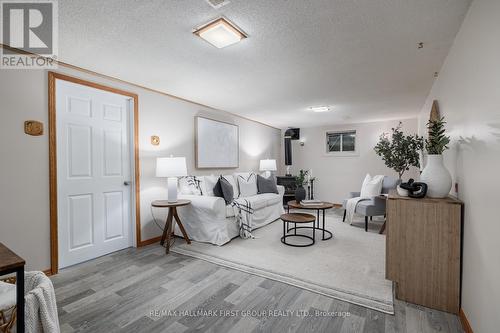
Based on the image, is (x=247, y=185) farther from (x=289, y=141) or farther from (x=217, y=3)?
(x=217, y=3)

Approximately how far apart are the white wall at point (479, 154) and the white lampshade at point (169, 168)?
2964 millimetres

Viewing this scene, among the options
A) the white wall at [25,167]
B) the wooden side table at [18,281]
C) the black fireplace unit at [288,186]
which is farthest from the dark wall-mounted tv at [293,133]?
the wooden side table at [18,281]

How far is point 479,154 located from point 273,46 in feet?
5.77

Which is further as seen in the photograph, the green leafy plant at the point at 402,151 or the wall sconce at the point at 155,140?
the green leafy plant at the point at 402,151

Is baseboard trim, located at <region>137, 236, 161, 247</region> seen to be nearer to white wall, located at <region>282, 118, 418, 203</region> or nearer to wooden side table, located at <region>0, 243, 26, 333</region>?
wooden side table, located at <region>0, 243, 26, 333</region>

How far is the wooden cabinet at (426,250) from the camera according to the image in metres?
1.83

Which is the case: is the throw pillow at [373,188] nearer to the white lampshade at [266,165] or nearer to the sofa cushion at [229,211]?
the white lampshade at [266,165]

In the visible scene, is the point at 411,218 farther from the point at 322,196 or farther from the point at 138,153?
the point at 322,196

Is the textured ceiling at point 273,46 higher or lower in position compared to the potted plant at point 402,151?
higher

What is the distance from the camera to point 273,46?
7.29 feet

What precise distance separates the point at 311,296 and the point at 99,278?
2090 millimetres

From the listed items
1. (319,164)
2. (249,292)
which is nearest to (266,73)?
(249,292)

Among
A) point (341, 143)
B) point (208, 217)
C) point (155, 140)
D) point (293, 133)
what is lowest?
point (208, 217)

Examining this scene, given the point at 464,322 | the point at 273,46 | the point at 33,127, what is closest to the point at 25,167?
the point at 33,127
